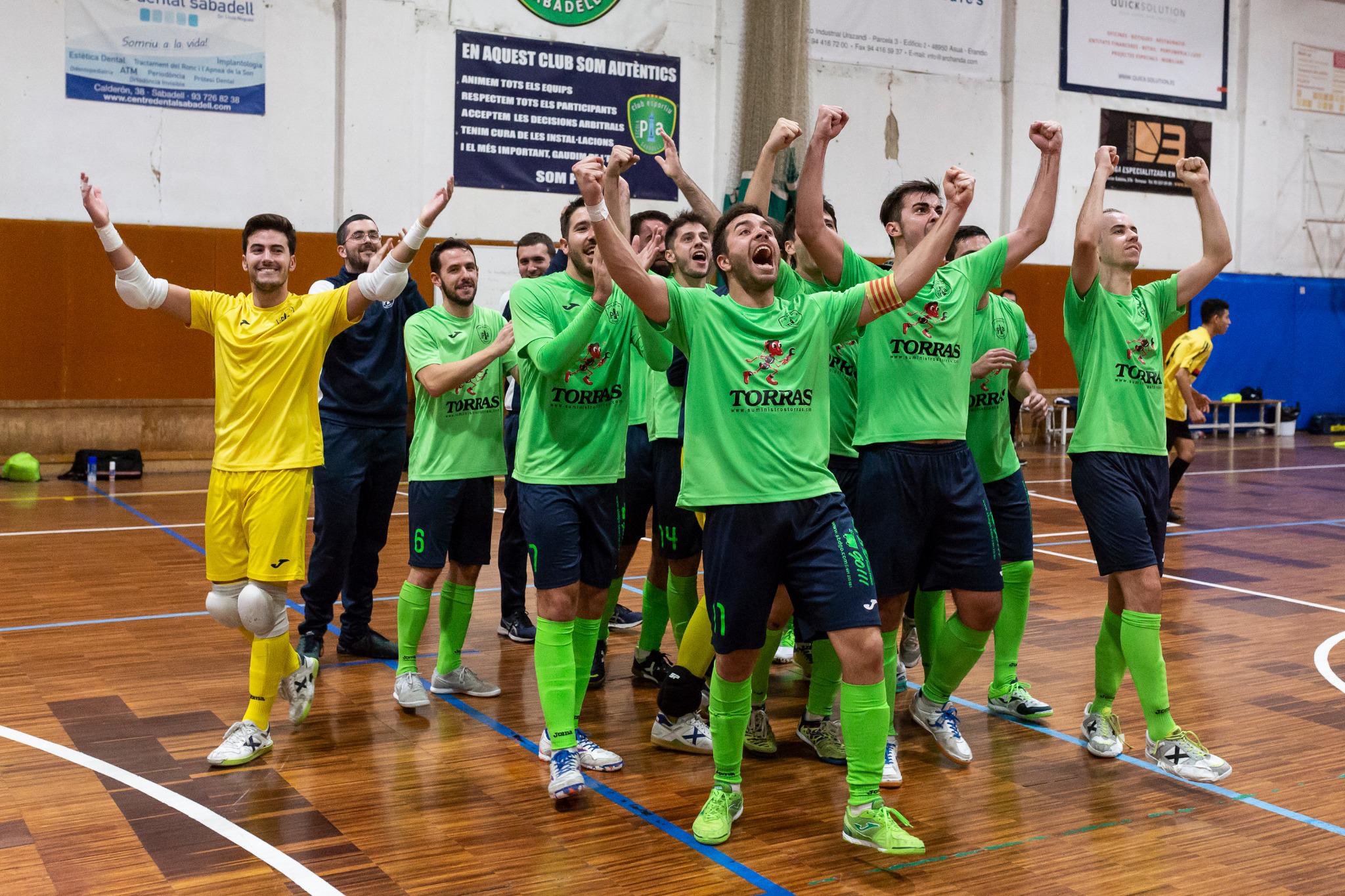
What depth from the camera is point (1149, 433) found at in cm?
470

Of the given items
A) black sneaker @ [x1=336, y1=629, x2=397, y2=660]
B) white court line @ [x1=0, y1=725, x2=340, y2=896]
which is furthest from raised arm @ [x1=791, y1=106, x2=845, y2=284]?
black sneaker @ [x1=336, y1=629, x2=397, y2=660]

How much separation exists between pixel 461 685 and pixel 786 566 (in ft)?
7.24

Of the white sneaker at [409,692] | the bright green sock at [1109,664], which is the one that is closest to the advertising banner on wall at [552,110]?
the white sneaker at [409,692]

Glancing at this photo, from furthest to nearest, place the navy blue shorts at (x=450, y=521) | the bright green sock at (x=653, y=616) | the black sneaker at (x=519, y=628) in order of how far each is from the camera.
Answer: the black sneaker at (x=519, y=628)
the bright green sock at (x=653, y=616)
the navy blue shorts at (x=450, y=521)

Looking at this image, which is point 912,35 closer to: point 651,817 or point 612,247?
point 612,247

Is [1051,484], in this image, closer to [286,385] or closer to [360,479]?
[360,479]

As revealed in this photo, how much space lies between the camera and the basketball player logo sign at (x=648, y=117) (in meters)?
15.4

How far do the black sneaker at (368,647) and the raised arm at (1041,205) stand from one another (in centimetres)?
351

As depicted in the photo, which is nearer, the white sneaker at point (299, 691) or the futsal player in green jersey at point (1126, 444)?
the futsal player in green jersey at point (1126, 444)

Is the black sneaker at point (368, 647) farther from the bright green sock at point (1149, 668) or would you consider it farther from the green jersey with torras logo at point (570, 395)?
the bright green sock at point (1149, 668)

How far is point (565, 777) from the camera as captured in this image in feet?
13.6

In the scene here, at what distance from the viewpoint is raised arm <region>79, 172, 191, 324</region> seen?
440cm

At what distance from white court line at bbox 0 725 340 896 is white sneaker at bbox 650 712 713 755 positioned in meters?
1.61

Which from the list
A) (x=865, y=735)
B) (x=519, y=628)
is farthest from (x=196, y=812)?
(x=519, y=628)
